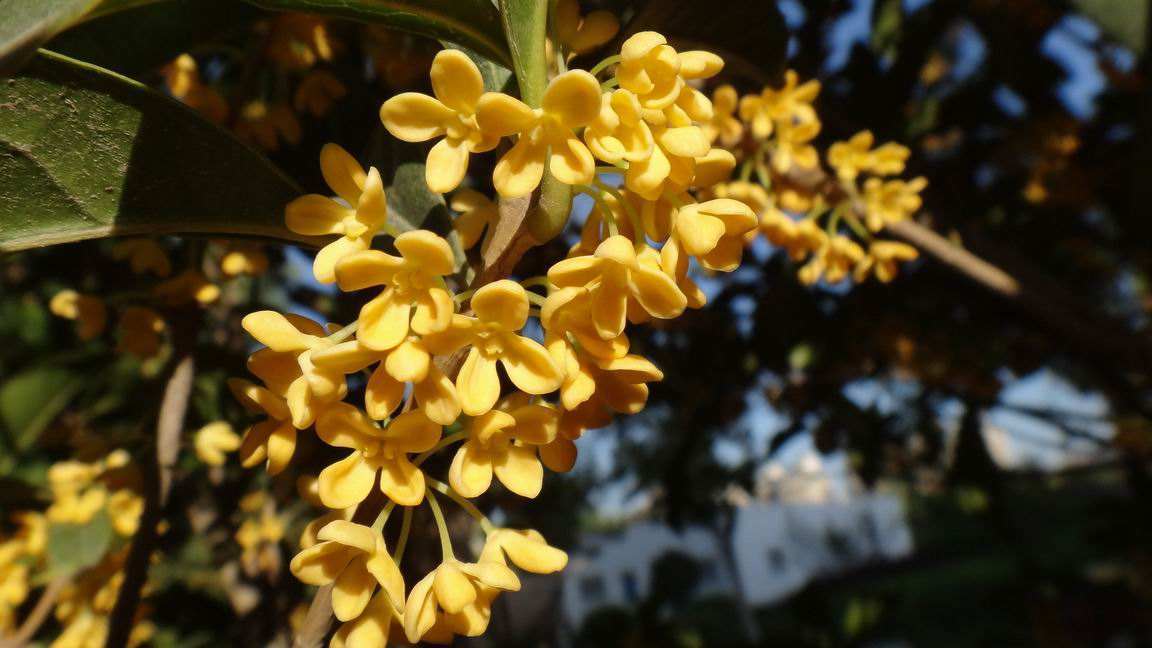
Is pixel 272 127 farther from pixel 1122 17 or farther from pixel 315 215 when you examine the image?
pixel 1122 17

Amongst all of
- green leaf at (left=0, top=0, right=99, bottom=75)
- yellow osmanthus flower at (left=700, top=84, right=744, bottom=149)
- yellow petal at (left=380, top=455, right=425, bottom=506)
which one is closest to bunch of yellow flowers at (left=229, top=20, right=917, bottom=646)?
yellow petal at (left=380, top=455, right=425, bottom=506)

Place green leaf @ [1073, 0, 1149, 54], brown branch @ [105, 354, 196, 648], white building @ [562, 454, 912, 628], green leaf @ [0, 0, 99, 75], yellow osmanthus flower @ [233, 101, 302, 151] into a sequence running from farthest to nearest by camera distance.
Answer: white building @ [562, 454, 912, 628] → yellow osmanthus flower @ [233, 101, 302, 151] → brown branch @ [105, 354, 196, 648] → green leaf @ [1073, 0, 1149, 54] → green leaf @ [0, 0, 99, 75]

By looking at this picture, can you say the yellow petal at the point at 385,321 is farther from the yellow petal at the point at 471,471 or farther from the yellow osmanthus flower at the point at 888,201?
the yellow osmanthus flower at the point at 888,201

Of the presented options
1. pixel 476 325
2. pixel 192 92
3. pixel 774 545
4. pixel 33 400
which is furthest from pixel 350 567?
pixel 774 545

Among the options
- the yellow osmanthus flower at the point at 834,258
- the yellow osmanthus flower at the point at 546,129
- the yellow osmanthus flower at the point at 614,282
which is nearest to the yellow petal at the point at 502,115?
the yellow osmanthus flower at the point at 546,129

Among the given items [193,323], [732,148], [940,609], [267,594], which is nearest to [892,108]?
[732,148]

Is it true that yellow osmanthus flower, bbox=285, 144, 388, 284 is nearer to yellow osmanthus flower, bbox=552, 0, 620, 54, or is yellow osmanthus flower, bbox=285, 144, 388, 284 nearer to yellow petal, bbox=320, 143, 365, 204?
yellow petal, bbox=320, 143, 365, 204
